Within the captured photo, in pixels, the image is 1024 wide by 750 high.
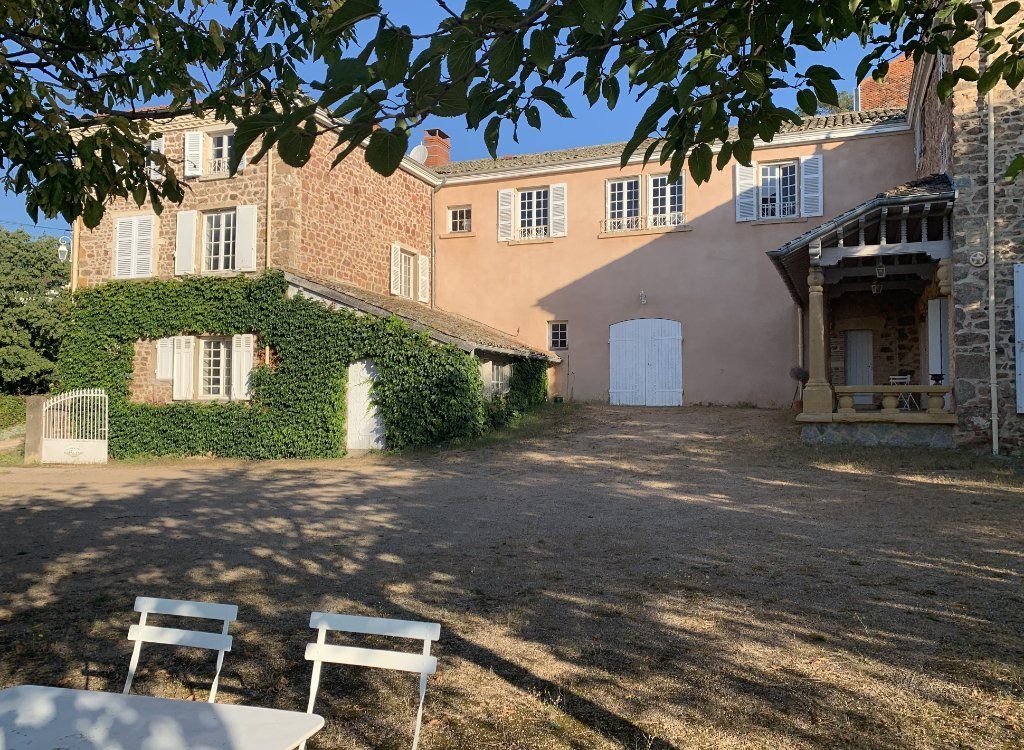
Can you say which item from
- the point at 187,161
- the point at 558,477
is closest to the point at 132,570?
the point at 558,477

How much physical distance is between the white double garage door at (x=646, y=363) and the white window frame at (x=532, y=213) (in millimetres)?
3391

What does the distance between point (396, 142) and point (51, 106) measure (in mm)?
3495

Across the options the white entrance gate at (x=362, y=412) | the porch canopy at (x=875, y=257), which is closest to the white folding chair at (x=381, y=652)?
the porch canopy at (x=875, y=257)

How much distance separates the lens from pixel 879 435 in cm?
1214

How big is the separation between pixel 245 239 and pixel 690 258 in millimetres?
10349

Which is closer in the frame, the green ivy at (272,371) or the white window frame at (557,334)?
the green ivy at (272,371)

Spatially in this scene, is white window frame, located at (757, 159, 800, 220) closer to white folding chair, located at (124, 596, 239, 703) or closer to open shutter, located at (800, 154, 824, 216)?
open shutter, located at (800, 154, 824, 216)

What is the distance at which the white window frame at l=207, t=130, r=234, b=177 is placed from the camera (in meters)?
16.7

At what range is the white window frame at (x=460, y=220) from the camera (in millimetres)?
20866

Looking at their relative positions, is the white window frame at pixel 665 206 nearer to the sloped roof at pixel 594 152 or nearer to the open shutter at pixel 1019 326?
the sloped roof at pixel 594 152

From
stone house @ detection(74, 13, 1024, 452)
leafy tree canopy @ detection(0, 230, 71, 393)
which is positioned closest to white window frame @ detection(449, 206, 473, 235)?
stone house @ detection(74, 13, 1024, 452)

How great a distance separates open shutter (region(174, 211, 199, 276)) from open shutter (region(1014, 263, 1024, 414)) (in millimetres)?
15447

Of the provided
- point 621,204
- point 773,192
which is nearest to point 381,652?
point 773,192

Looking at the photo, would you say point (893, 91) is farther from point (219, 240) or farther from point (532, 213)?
point (219, 240)
